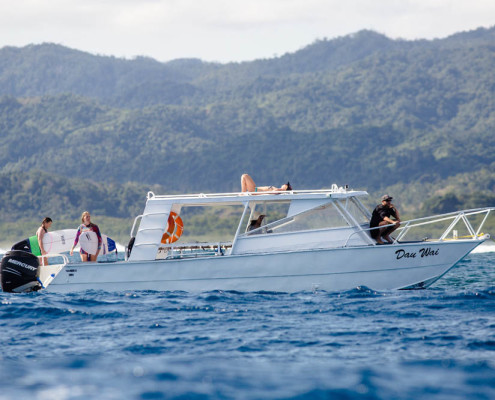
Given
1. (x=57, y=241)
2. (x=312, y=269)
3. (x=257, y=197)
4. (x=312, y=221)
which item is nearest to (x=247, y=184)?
(x=257, y=197)

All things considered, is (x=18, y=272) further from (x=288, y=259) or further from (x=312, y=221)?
(x=312, y=221)

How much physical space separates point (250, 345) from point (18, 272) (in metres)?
7.31

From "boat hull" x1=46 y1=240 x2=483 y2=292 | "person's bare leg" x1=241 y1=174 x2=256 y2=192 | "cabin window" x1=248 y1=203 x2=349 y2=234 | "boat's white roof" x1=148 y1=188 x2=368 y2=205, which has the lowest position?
"boat hull" x1=46 y1=240 x2=483 y2=292

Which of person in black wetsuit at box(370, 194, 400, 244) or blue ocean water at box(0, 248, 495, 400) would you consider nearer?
blue ocean water at box(0, 248, 495, 400)

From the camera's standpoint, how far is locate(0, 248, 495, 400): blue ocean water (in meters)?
9.61

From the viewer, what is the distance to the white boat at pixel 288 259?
16438 millimetres

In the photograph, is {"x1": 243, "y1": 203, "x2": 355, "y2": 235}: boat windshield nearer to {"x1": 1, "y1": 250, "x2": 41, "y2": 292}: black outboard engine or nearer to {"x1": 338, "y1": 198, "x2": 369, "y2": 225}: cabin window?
{"x1": 338, "y1": 198, "x2": 369, "y2": 225}: cabin window

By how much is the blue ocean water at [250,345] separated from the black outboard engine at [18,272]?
0.88 m

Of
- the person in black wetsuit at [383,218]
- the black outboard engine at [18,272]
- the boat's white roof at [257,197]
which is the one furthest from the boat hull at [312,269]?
the black outboard engine at [18,272]

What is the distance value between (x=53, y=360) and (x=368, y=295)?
22.6ft

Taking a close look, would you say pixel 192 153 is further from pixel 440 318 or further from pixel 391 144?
pixel 440 318

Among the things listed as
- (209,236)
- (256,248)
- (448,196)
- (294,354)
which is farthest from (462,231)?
(294,354)

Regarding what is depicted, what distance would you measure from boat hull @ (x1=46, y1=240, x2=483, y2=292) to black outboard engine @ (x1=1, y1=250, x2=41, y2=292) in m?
1.76

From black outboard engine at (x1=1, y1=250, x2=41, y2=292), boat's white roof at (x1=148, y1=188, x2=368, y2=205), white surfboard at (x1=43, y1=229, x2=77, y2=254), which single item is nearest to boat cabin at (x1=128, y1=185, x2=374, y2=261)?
boat's white roof at (x1=148, y1=188, x2=368, y2=205)
